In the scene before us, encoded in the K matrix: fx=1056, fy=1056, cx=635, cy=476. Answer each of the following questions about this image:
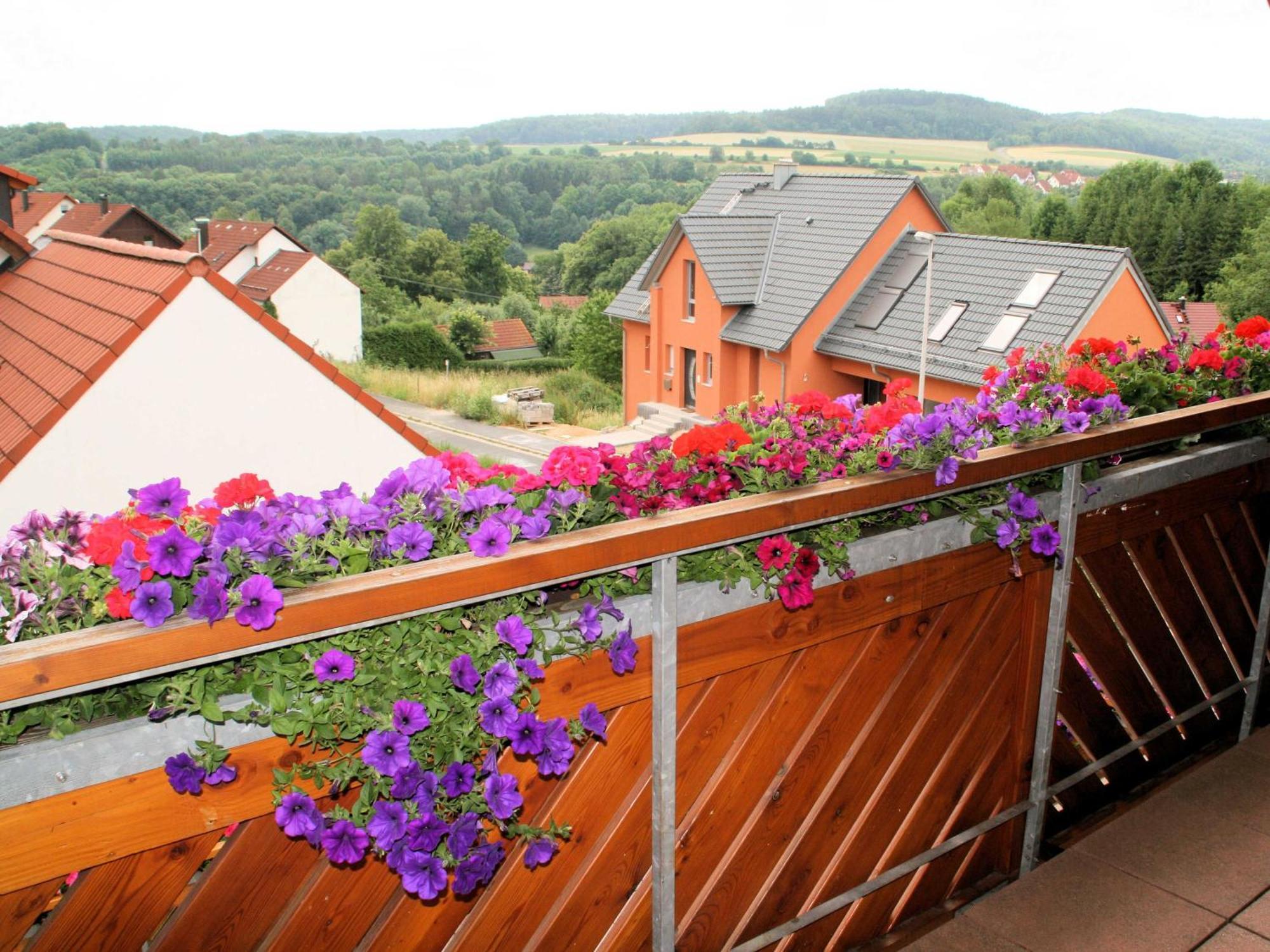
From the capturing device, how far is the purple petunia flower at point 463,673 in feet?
2.99

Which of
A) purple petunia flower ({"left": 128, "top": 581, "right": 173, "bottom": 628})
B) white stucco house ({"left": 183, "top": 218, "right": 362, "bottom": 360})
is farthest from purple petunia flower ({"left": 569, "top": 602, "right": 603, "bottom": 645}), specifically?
white stucco house ({"left": 183, "top": 218, "right": 362, "bottom": 360})

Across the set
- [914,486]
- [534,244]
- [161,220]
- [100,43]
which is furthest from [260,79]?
[914,486]

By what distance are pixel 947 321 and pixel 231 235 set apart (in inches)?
832

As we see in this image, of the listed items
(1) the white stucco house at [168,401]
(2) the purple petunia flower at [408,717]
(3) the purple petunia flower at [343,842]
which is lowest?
(1) the white stucco house at [168,401]

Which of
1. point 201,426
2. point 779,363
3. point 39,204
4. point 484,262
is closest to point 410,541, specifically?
point 201,426

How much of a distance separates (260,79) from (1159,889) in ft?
204

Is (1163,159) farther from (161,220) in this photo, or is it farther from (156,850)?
(156,850)

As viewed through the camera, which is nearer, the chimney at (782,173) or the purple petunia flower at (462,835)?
the purple petunia flower at (462,835)

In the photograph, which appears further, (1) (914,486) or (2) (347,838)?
(1) (914,486)

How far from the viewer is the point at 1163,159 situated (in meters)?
36.2

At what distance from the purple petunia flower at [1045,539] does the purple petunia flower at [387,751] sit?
0.87 meters

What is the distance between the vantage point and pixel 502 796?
96cm

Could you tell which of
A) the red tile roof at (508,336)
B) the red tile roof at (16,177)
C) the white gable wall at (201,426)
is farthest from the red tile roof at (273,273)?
the white gable wall at (201,426)

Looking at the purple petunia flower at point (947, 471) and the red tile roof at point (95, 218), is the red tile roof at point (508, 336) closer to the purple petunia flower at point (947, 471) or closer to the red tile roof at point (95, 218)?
the red tile roof at point (95, 218)
